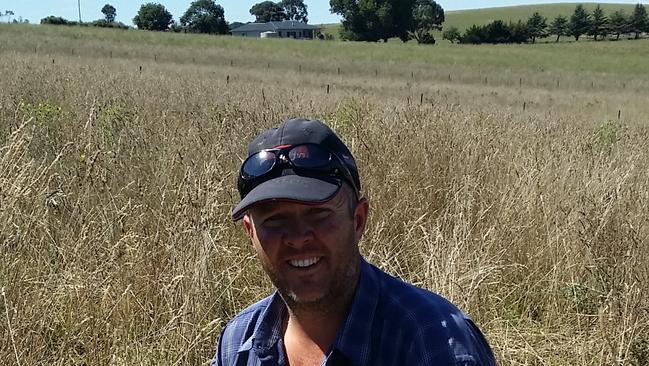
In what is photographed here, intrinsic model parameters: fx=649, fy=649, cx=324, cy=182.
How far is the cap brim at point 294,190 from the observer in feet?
4.48

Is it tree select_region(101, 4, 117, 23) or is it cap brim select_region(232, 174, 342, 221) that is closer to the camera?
cap brim select_region(232, 174, 342, 221)

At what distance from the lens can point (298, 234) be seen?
4.63ft

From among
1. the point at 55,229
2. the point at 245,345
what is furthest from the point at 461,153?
the point at 245,345

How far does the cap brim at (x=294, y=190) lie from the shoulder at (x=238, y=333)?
12.0 inches

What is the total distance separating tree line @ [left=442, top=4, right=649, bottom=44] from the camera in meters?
77.9

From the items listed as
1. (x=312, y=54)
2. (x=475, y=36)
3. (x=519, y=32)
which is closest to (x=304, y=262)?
(x=312, y=54)

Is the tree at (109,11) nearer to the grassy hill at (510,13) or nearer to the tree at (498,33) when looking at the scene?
the grassy hill at (510,13)

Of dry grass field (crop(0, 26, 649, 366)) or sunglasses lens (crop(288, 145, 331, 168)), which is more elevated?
sunglasses lens (crop(288, 145, 331, 168))

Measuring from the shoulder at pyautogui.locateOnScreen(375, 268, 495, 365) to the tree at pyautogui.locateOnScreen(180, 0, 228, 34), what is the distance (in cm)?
9119

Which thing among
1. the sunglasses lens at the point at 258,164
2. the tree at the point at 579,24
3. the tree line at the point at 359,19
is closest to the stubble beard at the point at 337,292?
the sunglasses lens at the point at 258,164

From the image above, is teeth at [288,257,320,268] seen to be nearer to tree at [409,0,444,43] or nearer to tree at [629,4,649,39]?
tree at [409,0,444,43]

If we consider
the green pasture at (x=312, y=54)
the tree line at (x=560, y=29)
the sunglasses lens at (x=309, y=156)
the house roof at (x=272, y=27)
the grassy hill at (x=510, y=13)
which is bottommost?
the green pasture at (x=312, y=54)

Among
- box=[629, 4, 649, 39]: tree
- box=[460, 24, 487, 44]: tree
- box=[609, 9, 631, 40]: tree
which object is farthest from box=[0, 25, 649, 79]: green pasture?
box=[609, 9, 631, 40]: tree

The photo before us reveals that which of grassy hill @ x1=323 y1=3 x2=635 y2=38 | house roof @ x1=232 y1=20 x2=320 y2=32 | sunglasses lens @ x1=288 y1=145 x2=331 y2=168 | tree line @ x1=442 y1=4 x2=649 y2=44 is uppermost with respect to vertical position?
grassy hill @ x1=323 y1=3 x2=635 y2=38
